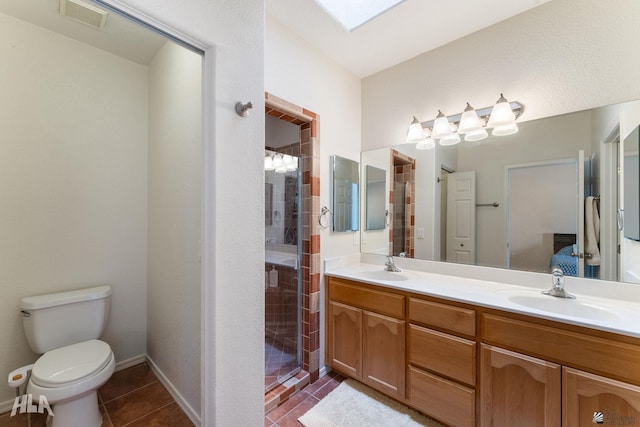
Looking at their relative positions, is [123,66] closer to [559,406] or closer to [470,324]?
[470,324]

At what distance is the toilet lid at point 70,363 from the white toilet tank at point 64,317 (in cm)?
3

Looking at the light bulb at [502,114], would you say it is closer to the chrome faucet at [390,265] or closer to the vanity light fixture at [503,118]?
the vanity light fixture at [503,118]

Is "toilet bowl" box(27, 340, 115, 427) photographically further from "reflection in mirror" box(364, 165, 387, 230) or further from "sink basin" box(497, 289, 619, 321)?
"sink basin" box(497, 289, 619, 321)

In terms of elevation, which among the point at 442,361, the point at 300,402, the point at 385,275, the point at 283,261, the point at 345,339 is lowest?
the point at 300,402

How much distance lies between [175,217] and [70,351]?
0.87 meters

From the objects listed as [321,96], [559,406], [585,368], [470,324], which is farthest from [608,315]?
[321,96]

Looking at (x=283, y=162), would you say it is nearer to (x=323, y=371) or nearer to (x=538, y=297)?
(x=323, y=371)

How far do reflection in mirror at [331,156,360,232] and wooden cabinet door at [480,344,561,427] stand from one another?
131cm

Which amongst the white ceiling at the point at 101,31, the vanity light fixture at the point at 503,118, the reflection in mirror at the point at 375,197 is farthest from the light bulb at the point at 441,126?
the white ceiling at the point at 101,31

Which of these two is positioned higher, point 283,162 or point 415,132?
point 415,132

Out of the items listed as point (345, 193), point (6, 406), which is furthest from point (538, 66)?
point (6, 406)

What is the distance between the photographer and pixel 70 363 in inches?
47.8

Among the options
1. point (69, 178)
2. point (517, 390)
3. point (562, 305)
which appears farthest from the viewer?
point (562, 305)

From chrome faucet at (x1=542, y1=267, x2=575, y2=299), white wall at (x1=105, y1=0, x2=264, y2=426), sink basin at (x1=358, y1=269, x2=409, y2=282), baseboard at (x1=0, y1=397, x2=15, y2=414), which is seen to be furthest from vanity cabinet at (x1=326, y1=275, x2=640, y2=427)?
baseboard at (x1=0, y1=397, x2=15, y2=414)
